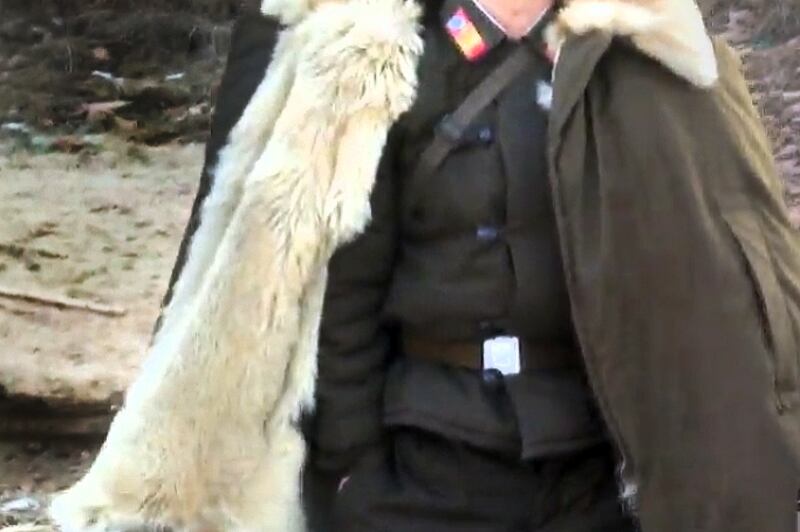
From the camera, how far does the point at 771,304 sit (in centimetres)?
125

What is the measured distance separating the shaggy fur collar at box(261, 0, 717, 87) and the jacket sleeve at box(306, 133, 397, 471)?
212 mm

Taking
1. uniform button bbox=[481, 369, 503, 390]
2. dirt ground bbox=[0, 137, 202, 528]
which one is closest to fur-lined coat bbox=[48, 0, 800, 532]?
uniform button bbox=[481, 369, 503, 390]

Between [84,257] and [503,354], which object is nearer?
[503,354]

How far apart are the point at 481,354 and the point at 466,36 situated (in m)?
0.31

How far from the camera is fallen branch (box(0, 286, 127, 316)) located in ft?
7.57

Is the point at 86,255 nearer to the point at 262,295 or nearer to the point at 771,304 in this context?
the point at 262,295

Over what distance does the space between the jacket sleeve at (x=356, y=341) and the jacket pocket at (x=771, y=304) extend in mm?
331

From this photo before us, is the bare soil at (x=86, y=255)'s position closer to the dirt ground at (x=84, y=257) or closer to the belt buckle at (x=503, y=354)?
the dirt ground at (x=84, y=257)

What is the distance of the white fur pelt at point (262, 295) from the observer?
4.18ft

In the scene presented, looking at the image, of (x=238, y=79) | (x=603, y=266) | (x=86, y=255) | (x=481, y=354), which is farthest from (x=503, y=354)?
(x=86, y=255)

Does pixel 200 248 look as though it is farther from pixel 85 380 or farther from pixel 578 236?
pixel 85 380

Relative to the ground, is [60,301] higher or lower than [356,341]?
lower

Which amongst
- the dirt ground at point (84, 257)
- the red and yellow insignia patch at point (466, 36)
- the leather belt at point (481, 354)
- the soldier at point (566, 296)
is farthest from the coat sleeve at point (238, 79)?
A: the dirt ground at point (84, 257)

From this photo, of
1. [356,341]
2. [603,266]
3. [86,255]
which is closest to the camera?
[603,266]
